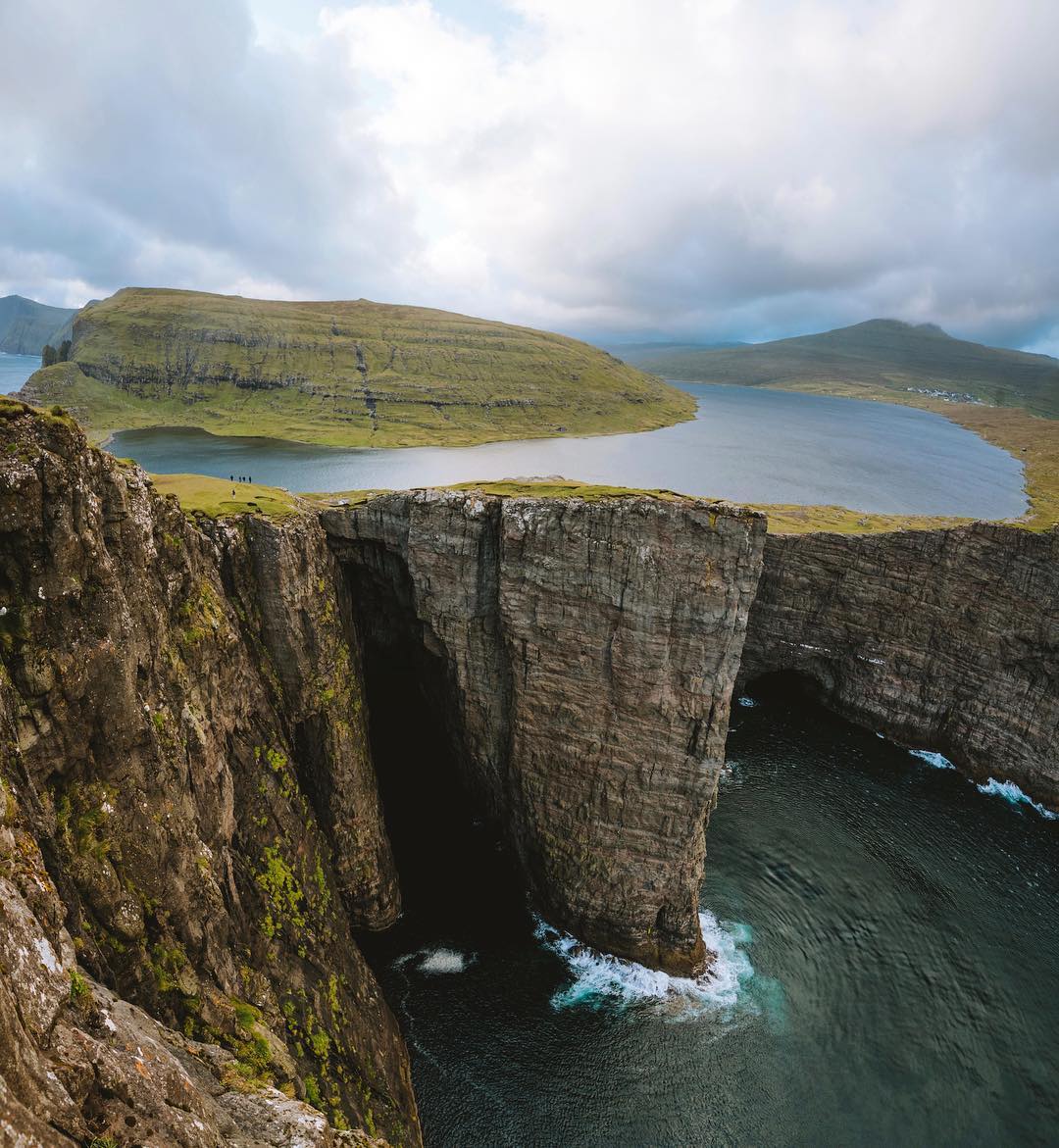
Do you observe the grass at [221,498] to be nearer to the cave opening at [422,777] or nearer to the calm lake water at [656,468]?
the cave opening at [422,777]

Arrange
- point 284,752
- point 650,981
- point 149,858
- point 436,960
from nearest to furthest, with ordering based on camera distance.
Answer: point 149,858
point 284,752
point 650,981
point 436,960

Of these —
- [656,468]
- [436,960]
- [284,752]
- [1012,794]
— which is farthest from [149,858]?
[656,468]

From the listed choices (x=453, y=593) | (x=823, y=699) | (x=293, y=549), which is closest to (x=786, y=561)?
(x=823, y=699)

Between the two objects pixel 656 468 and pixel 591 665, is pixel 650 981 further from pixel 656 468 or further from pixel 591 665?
pixel 656 468

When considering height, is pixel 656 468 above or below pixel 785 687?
above

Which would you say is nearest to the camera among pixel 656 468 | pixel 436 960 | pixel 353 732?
pixel 353 732

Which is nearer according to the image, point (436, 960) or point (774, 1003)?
point (774, 1003)

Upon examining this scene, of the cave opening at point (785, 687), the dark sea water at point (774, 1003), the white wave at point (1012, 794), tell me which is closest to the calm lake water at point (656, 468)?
the cave opening at point (785, 687)
